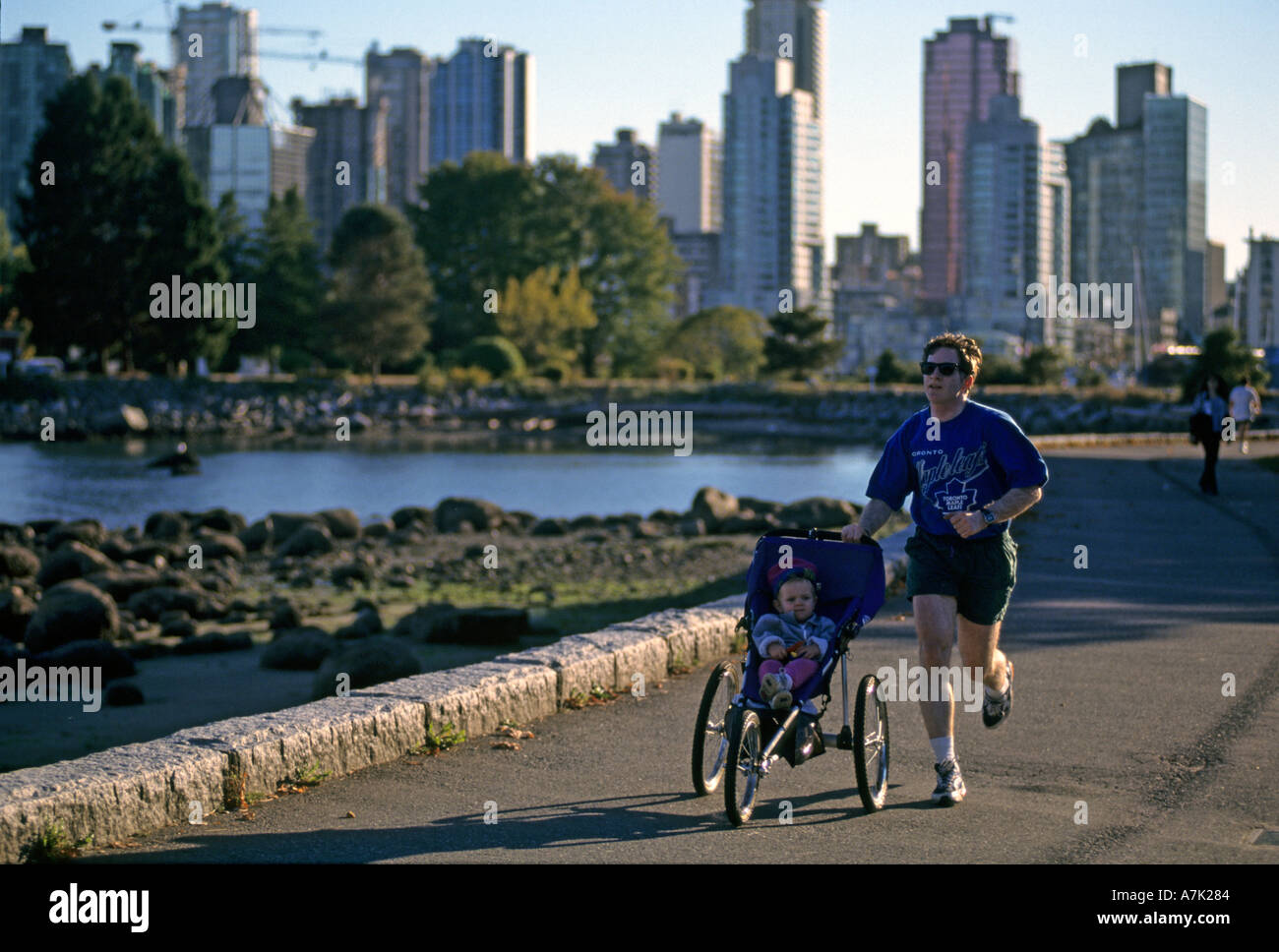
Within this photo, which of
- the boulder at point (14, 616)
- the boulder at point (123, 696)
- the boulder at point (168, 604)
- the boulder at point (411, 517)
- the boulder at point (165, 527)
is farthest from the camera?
the boulder at point (411, 517)

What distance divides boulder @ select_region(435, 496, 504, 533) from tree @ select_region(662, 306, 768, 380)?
6074 cm

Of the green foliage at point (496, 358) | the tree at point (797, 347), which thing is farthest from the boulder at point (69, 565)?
the tree at point (797, 347)

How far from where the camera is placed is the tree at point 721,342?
9031 cm

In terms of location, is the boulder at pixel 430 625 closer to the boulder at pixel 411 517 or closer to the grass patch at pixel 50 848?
the grass patch at pixel 50 848

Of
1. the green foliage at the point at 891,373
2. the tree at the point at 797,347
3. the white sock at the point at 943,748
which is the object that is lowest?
the white sock at the point at 943,748

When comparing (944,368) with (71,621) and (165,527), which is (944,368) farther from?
(165,527)

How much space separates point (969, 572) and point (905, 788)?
102cm

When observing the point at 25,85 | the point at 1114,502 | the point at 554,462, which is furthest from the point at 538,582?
the point at 25,85

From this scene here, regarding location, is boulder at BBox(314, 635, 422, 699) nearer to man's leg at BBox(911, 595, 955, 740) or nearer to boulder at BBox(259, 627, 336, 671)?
boulder at BBox(259, 627, 336, 671)

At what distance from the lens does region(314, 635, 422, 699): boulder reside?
397 inches

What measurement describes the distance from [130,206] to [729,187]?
12197 cm

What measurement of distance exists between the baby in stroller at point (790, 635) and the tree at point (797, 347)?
79.4 m

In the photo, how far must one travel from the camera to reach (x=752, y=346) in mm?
90000
